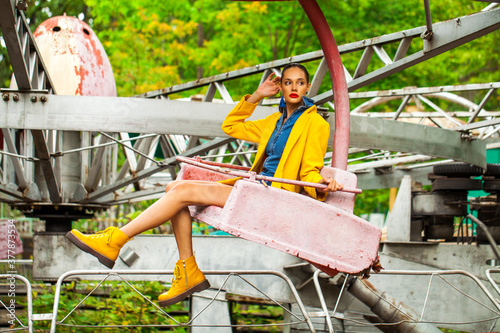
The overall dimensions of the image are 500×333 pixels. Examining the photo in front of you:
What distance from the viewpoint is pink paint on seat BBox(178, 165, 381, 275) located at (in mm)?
4480

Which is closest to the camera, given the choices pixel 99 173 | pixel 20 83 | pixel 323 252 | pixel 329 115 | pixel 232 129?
pixel 323 252

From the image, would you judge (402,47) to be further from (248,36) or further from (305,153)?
(248,36)

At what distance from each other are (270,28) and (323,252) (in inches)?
709

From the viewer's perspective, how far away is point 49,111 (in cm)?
703

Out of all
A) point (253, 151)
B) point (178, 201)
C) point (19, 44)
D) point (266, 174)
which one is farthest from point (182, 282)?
point (253, 151)

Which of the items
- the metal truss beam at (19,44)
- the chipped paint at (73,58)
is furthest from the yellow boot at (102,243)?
the chipped paint at (73,58)

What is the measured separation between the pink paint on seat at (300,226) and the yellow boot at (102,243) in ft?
2.40

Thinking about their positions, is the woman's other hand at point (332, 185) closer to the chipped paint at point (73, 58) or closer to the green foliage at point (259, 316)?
the chipped paint at point (73, 58)

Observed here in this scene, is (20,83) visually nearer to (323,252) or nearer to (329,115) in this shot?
(329,115)

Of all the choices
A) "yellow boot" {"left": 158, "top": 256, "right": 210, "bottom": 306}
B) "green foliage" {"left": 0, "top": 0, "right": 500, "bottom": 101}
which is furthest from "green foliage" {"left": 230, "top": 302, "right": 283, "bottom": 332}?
"yellow boot" {"left": 158, "top": 256, "right": 210, "bottom": 306}

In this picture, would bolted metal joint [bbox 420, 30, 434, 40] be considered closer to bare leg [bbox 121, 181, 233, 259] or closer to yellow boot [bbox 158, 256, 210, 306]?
bare leg [bbox 121, 181, 233, 259]

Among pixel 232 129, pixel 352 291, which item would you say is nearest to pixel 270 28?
pixel 352 291

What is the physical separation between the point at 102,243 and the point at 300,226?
148cm

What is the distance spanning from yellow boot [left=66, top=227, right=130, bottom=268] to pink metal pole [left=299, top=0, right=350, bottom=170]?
174 centimetres
